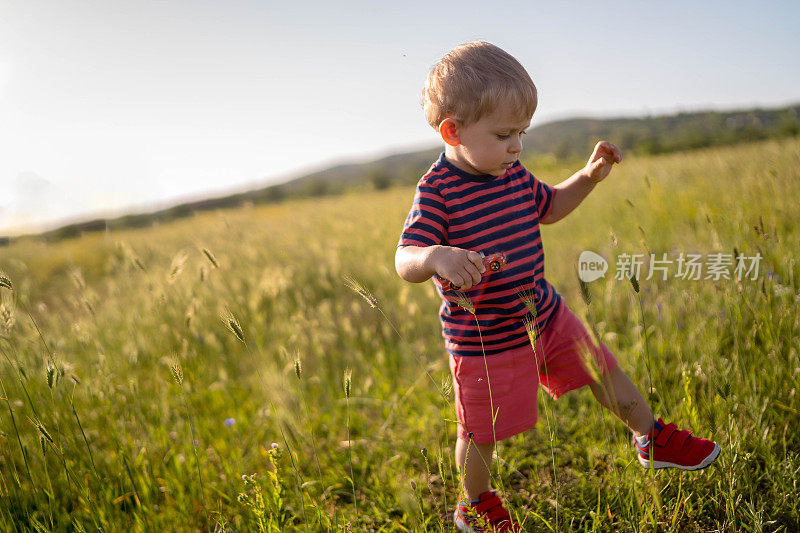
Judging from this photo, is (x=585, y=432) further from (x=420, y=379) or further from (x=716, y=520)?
(x=420, y=379)

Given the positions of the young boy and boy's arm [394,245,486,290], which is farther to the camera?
the young boy

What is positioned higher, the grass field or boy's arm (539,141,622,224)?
boy's arm (539,141,622,224)

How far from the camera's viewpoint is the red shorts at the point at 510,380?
150 centimetres

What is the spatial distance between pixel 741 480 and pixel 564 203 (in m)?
1.01

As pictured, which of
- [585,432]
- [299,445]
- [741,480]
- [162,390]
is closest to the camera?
[741,480]

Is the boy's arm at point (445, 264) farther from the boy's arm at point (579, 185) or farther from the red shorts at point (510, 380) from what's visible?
the boy's arm at point (579, 185)

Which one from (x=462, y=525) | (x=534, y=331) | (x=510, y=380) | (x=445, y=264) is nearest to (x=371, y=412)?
(x=462, y=525)

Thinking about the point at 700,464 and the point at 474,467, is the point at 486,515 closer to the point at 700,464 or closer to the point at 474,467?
the point at 474,467

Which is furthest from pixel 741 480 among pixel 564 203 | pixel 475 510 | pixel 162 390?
pixel 162 390

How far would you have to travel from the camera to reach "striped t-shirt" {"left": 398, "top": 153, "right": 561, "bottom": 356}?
4.78 feet

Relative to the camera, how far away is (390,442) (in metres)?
2.09

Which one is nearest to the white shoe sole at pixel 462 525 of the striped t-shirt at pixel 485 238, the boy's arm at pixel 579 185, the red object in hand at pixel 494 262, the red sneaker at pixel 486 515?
the red sneaker at pixel 486 515

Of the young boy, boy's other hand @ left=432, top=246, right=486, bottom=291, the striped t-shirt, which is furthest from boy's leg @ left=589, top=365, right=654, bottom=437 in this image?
boy's other hand @ left=432, top=246, right=486, bottom=291
